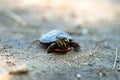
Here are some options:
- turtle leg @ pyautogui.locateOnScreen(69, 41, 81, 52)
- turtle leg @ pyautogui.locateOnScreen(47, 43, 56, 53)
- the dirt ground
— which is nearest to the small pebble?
the dirt ground

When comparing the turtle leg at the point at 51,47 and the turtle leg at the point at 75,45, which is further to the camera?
the turtle leg at the point at 75,45

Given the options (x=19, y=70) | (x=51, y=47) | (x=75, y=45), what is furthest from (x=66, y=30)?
(x=19, y=70)

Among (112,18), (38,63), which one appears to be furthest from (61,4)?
(38,63)

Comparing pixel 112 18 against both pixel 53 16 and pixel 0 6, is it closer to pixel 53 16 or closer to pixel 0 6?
pixel 53 16

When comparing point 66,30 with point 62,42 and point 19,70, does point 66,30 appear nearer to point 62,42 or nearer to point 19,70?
point 62,42

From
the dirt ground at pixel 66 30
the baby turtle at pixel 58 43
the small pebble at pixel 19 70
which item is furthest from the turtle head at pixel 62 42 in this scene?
the small pebble at pixel 19 70

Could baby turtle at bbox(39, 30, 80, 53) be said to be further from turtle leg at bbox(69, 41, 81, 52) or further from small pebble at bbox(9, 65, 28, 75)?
small pebble at bbox(9, 65, 28, 75)

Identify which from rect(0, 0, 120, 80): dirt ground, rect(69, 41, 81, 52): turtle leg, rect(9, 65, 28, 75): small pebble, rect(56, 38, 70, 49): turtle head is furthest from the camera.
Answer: rect(69, 41, 81, 52): turtle leg

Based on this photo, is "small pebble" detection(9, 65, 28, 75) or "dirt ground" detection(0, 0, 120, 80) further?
"dirt ground" detection(0, 0, 120, 80)

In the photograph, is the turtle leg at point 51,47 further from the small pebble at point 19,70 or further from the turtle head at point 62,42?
the small pebble at point 19,70
